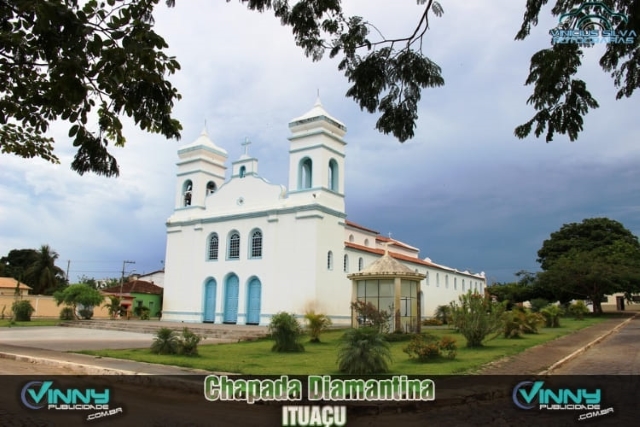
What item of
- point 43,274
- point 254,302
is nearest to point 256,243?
point 254,302

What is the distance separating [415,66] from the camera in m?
5.65

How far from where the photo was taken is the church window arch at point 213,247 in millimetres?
29203

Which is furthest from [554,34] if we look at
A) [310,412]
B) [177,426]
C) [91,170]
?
[177,426]

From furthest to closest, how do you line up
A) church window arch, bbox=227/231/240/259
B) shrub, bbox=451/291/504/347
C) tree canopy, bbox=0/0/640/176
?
church window arch, bbox=227/231/240/259 < shrub, bbox=451/291/504/347 < tree canopy, bbox=0/0/640/176

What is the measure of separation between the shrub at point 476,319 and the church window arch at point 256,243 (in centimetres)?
1426

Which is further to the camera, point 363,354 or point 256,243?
point 256,243

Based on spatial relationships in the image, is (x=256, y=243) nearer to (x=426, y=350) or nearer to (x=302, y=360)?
(x=302, y=360)

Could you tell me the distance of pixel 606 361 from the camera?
12.8m

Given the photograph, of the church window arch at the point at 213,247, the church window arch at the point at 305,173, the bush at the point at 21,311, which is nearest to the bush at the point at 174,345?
the church window arch at the point at 305,173

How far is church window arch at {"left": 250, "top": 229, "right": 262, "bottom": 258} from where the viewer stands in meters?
27.3

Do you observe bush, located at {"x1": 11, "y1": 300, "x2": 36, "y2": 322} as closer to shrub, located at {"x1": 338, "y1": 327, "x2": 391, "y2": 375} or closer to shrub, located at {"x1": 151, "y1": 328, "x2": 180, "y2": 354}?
shrub, located at {"x1": 151, "y1": 328, "x2": 180, "y2": 354}

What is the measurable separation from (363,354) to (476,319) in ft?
20.0

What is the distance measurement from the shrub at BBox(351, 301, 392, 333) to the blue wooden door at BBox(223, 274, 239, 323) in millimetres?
10618

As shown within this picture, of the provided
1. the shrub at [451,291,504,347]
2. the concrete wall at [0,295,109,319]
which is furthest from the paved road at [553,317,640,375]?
the concrete wall at [0,295,109,319]
